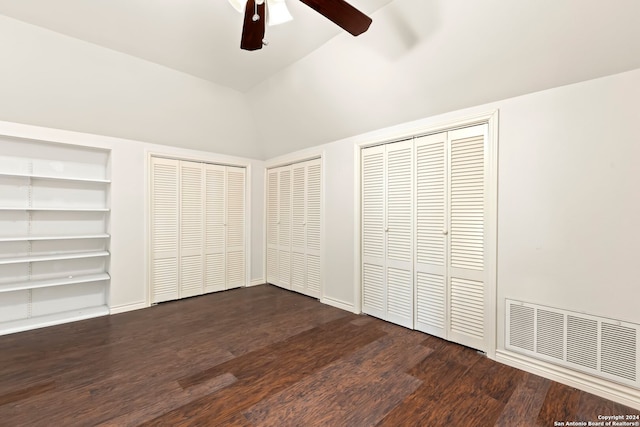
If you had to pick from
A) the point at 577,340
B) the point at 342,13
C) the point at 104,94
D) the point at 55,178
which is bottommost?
the point at 577,340

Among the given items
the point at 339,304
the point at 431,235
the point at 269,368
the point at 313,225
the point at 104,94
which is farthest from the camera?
the point at 313,225

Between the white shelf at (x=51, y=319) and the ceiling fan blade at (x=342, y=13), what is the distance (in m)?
4.03

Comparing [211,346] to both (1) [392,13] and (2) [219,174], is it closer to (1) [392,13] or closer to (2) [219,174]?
(2) [219,174]

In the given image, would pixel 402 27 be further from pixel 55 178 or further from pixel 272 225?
pixel 55 178

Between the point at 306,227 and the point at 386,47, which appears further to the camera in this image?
the point at 306,227

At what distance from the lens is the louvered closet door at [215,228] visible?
4340 millimetres

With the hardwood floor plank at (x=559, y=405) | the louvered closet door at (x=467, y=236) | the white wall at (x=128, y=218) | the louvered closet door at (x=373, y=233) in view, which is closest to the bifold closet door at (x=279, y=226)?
the louvered closet door at (x=373, y=233)

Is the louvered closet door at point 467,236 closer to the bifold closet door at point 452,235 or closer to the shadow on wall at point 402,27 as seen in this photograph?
the bifold closet door at point 452,235

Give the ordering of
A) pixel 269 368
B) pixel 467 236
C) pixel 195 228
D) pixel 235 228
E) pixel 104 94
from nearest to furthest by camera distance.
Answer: pixel 269 368
pixel 467 236
pixel 104 94
pixel 195 228
pixel 235 228

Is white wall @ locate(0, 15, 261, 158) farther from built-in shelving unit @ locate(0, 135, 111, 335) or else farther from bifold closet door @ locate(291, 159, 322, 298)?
bifold closet door @ locate(291, 159, 322, 298)

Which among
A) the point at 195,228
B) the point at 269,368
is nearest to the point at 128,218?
the point at 195,228

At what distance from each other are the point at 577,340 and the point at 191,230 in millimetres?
4433

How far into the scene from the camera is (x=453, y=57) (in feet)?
7.55

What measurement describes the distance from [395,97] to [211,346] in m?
3.05
